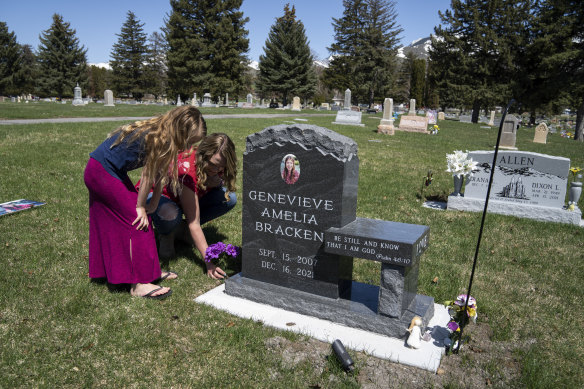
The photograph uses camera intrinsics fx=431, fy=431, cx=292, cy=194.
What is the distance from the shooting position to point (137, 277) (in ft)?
12.9

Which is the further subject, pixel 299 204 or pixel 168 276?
pixel 168 276

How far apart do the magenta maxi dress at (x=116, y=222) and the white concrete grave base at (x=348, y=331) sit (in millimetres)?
650

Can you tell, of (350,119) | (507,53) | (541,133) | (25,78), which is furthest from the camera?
(25,78)

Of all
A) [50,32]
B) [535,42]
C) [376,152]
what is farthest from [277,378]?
[50,32]

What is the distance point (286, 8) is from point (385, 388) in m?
53.1

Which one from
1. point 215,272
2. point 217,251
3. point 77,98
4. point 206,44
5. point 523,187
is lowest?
point 215,272

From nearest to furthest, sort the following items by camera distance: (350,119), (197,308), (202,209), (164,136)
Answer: (164,136) < (197,308) < (202,209) < (350,119)

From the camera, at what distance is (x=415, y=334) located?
3.31 metres

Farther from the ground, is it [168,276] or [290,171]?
[290,171]

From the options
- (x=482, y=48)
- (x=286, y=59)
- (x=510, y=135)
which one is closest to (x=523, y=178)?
(x=510, y=135)

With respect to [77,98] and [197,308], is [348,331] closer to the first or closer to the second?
[197,308]

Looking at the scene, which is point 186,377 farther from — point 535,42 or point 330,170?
point 535,42

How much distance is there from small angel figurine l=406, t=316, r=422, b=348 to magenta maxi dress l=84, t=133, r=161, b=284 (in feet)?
7.65

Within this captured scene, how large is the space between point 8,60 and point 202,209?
212ft
